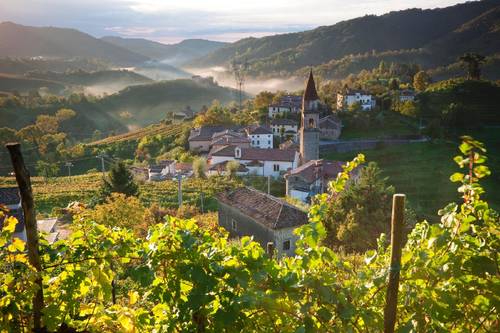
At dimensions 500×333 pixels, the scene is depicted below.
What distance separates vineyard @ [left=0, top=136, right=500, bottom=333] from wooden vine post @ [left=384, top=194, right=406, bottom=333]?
0.06 m

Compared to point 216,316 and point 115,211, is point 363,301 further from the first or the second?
point 115,211

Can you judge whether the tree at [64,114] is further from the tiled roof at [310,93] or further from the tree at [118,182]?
the tree at [118,182]

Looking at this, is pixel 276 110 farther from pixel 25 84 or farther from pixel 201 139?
pixel 25 84

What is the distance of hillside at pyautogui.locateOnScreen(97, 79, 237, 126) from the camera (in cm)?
13925

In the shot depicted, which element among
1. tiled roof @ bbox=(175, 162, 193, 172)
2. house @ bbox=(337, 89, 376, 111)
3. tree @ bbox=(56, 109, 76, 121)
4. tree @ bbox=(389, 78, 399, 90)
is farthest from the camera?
tree @ bbox=(56, 109, 76, 121)

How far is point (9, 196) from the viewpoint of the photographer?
22.9 m

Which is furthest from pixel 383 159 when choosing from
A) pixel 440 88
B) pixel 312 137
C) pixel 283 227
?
pixel 283 227

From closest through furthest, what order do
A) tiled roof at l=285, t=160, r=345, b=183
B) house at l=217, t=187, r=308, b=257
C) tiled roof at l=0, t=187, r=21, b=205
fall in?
house at l=217, t=187, r=308, b=257
tiled roof at l=0, t=187, r=21, b=205
tiled roof at l=285, t=160, r=345, b=183

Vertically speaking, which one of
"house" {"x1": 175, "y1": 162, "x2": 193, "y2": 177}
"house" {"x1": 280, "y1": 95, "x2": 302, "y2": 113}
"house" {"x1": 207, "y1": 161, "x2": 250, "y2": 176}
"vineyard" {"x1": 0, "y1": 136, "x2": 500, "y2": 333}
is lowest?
"house" {"x1": 175, "y1": 162, "x2": 193, "y2": 177}

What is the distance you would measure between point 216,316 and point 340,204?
61.1ft

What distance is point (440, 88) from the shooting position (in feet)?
271

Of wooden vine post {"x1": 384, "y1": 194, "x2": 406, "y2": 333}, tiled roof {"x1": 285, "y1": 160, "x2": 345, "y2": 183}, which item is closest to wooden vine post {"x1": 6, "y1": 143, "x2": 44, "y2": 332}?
wooden vine post {"x1": 384, "y1": 194, "x2": 406, "y2": 333}

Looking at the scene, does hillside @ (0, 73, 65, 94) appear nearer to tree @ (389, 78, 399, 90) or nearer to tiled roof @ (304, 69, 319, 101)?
tree @ (389, 78, 399, 90)

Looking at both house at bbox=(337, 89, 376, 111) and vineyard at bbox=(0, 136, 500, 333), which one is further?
house at bbox=(337, 89, 376, 111)
